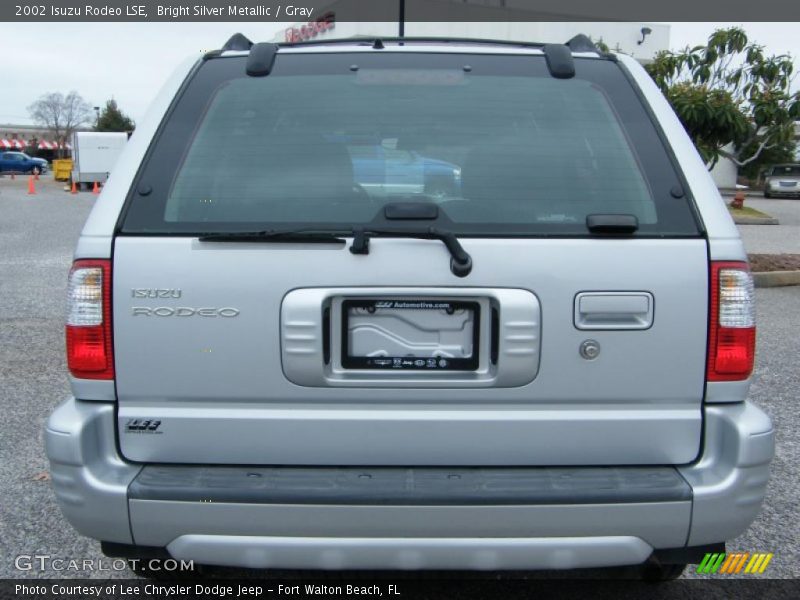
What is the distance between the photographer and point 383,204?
222 cm

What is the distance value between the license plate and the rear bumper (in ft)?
1.17

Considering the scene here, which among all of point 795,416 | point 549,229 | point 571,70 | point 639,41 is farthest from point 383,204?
point 639,41

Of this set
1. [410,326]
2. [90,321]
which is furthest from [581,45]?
[90,321]

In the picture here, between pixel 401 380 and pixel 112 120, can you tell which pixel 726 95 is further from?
pixel 112 120

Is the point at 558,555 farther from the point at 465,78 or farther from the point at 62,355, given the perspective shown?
the point at 62,355

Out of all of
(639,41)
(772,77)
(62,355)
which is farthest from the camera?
(639,41)

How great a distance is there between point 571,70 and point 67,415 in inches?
72.9

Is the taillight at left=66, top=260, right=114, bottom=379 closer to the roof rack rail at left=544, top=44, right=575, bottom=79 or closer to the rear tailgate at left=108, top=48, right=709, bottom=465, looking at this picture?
the rear tailgate at left=108, top=48, right=709, bottom=465

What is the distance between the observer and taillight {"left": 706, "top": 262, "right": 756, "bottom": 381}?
7.02 ft

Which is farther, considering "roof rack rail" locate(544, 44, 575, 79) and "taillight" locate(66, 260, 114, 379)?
"roof rack rail" locate(544, 44, 575, 79)

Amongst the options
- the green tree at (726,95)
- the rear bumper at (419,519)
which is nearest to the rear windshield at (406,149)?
the rear bumper at (419,519)

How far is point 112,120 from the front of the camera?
7262 centimetres

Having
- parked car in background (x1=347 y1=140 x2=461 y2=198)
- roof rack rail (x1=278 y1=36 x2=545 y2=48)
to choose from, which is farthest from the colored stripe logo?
roof rack rail (x1=278 y1=36 x2=545 y2=48)

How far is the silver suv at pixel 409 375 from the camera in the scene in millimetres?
2090
